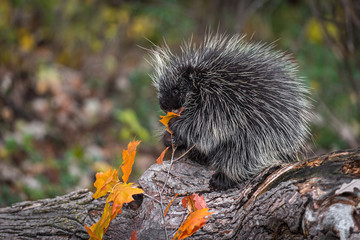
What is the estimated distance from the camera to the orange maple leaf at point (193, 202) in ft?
7.51

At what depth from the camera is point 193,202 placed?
7.63 feet

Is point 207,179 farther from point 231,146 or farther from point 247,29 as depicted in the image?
point 247,29

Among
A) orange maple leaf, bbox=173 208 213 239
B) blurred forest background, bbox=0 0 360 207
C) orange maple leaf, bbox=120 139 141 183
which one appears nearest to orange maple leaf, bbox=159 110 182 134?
orange maple leaf, bbox=120 139 141 183

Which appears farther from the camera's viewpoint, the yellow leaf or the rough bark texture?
the yellow leaf

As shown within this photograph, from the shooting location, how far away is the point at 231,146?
280cm

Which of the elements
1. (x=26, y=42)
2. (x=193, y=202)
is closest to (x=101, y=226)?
(x=193, y=202)

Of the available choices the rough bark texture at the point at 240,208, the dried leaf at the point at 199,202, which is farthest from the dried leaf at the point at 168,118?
the dried leaf at the point at 199,202

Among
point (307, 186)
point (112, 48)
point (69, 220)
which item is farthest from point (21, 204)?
point (112, 48)

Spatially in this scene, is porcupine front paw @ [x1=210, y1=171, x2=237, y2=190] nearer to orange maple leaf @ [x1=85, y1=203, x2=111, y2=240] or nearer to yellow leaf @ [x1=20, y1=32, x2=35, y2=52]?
orange maple leaf @ [x1=85, y1=203, x2=111, y2=240]

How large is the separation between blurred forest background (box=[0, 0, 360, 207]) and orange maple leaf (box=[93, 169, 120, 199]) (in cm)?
190

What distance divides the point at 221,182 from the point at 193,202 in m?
0.34

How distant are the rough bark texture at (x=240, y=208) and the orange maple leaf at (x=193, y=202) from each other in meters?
0.08

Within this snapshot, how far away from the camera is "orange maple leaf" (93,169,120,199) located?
7.57ft

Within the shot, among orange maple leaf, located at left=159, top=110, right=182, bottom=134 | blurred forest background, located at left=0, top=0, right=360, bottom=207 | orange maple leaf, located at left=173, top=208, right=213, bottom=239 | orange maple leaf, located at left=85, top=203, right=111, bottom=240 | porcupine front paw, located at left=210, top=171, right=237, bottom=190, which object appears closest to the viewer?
orange maple leaf, located at left=173, top=208, right=213, bottom=239
